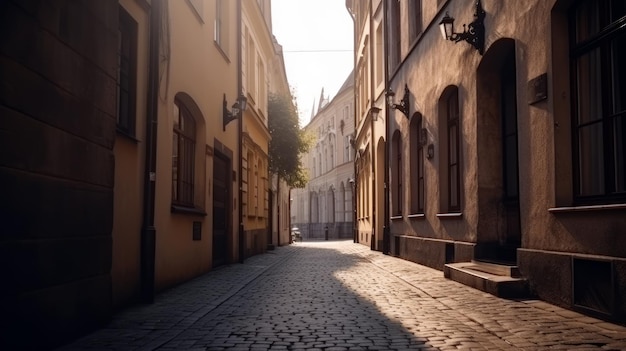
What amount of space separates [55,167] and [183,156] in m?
6.27

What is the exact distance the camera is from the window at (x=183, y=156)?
1089 cm

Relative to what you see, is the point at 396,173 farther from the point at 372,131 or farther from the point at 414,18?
the point at 372,131

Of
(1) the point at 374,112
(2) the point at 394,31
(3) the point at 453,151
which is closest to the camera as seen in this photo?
(3) the point at 453,151

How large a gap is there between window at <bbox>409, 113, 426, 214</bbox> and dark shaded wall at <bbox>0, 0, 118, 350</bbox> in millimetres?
9568

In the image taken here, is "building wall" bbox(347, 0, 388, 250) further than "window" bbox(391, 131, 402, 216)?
Yes

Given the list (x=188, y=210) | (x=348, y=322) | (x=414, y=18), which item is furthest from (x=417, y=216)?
(x=348, y=322)

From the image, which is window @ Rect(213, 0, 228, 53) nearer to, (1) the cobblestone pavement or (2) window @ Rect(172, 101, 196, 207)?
(2) window @ Rect(172, 101, 196, 207)

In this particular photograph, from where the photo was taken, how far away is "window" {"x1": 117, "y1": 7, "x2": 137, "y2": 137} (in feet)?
26.2

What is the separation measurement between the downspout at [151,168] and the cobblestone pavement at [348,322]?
1.36 ft

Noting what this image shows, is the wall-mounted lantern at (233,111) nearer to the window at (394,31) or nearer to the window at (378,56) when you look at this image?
the window at (394,31)

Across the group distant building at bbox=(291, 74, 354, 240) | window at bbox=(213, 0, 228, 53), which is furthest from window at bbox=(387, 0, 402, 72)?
distant building at bbox=(291, 74, 354, 240)

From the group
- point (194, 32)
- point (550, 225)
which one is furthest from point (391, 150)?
point (550, 225)

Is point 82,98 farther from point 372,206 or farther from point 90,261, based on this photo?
point 372,206

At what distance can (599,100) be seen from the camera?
6.74 m
